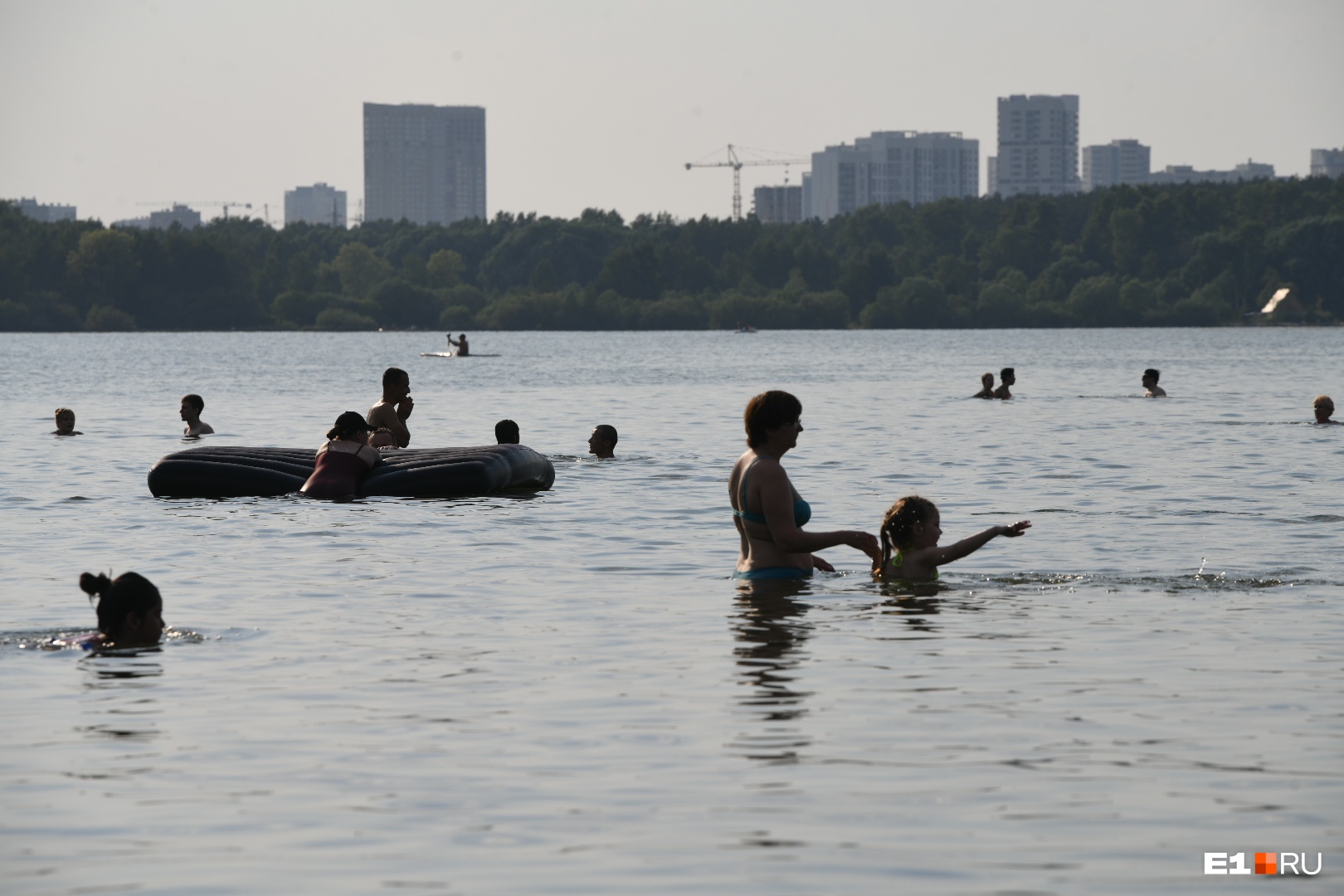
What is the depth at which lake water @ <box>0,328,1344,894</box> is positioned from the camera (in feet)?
19.7

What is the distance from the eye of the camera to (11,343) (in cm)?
11606

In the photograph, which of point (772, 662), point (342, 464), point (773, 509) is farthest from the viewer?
point (342, 464)

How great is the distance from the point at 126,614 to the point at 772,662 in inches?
130

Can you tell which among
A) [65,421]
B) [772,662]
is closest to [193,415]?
[65,421]

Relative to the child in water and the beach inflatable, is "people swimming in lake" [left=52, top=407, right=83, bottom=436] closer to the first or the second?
the beach inflatable

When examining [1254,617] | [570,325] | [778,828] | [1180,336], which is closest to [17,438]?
[1254,617]

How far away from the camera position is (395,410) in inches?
802

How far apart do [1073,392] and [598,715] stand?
133 ft

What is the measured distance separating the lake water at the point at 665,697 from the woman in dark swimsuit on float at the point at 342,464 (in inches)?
11.2

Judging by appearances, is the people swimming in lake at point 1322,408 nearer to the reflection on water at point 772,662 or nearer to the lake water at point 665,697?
the lake water at point 665,697

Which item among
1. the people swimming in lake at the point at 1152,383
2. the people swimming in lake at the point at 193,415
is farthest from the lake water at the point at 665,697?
the people swimming in lake at the point at 1152,383

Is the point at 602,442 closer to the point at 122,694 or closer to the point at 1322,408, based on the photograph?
the point at 1322,408

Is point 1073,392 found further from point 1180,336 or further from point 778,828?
point 1180,336

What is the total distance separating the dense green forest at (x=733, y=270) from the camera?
146875mm
